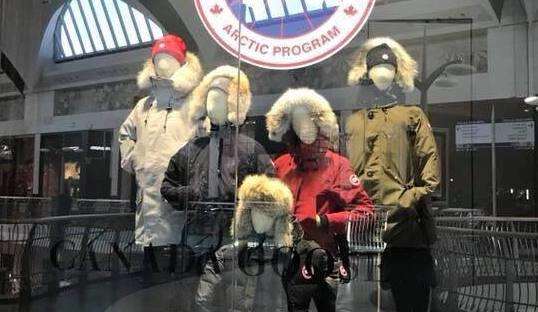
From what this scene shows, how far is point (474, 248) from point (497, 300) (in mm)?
564

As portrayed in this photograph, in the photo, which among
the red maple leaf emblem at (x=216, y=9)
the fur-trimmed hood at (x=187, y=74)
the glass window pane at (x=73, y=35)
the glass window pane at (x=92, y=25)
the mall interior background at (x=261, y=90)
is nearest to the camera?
the mall interior background at (x=261, y=90)

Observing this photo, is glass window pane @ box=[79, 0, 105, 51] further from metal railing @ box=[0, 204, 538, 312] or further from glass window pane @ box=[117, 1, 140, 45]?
metal railing @ box=[0, 204, 538, 312]

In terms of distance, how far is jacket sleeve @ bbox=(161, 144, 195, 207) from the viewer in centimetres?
374

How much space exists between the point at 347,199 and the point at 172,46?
4.51 ft

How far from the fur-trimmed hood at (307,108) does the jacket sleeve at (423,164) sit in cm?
40

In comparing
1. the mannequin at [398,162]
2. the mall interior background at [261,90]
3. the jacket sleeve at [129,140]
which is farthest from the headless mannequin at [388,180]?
the jacket sleeve at [129,140]

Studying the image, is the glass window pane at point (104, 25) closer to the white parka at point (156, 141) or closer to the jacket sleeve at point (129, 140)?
the white parka at point (156, 141)

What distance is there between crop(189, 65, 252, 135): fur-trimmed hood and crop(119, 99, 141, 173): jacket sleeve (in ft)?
1.51

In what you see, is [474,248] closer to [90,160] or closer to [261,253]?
[261,253]

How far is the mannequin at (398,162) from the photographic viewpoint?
3117 millimetres

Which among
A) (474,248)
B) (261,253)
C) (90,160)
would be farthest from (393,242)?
(90,160)

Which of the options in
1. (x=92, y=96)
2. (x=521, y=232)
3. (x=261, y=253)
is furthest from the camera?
(x=92, y=96)

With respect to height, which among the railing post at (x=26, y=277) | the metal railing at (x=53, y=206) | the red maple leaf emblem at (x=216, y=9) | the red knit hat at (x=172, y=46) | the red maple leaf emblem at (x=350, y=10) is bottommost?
the railing post at (x=26, y=277)

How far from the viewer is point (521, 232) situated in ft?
10.0
